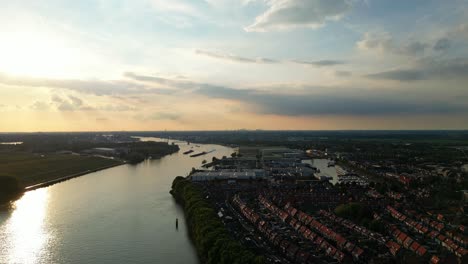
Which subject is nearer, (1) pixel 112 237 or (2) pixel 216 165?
(1) pixel 112 237

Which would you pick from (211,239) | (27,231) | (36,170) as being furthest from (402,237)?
(36,170)

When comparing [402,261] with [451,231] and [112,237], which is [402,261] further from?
[112,237]

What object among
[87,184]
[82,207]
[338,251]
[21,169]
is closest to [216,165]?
[87,184]

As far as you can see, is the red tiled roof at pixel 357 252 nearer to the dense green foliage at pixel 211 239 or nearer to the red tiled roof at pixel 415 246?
the red tiled roof at pixel 415 246

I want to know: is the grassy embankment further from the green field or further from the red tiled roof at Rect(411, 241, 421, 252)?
the red tiled roof at Rect(411, 241, 421, 252)

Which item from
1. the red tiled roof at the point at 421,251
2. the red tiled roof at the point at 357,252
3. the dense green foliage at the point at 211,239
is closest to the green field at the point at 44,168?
the dense green foliage at the point at 211,239
